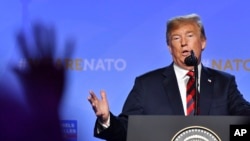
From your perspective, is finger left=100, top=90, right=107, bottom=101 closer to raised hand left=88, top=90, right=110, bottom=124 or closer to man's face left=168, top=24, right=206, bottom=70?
raised hand left=88, top=90, right=110, bottom=124

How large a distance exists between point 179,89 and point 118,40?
0.46 meters

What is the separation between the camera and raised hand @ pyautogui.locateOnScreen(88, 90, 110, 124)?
270 centimetres

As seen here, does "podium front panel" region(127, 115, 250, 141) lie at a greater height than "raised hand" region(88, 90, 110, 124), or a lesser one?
lesser

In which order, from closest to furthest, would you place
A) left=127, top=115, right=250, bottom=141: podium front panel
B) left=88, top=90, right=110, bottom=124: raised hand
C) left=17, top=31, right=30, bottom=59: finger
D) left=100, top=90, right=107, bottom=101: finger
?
left=127, top=115, right=250, bottom=141: podium front panel, left=88, top=90, right=110, bottom=124: raised hand, left=100, top=90, right=107, bottom=101: finger, left=17, top=31, right=30, bottom=59: finger

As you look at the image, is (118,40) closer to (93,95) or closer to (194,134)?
(93,95)

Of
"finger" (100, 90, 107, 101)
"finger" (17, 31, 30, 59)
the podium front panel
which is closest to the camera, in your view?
the podium front panel

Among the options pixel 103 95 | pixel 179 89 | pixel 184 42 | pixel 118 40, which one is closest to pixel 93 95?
pixel 103 95

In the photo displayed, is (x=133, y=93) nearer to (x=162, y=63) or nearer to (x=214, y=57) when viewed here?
(x=162, y=63)

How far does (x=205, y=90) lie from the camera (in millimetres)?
2818

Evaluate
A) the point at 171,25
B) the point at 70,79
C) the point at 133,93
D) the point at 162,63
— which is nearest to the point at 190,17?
the point at 171,25

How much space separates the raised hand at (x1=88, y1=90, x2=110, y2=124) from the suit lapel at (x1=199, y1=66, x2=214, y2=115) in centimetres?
54

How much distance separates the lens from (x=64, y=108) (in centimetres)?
291

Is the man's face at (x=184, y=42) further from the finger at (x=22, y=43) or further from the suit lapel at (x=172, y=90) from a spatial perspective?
the finger at (x=22, y=43)

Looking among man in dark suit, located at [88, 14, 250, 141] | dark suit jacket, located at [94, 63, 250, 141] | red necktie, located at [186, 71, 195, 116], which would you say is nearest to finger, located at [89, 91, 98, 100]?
man in dark suit, located at [88, 14, 250, 141]
